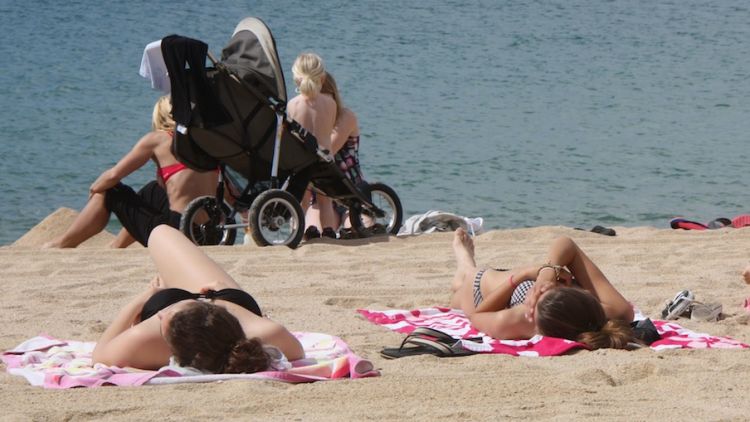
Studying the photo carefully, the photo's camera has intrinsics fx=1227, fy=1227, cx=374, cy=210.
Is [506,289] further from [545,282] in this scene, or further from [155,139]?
[155,139]

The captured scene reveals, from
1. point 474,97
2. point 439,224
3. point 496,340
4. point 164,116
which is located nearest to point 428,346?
point 496,340

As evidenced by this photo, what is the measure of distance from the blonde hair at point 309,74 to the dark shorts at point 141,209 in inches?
49.5

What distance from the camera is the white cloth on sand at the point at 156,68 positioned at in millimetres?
7422

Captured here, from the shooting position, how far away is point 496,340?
498cm

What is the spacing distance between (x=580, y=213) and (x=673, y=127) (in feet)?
17.2

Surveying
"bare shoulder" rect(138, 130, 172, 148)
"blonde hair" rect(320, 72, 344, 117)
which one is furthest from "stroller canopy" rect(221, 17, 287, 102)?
"blonde hair" rect(320, 72, 344, 117)

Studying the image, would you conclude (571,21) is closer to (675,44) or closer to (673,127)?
(675,44)

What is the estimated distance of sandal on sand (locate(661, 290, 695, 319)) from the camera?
219 inches

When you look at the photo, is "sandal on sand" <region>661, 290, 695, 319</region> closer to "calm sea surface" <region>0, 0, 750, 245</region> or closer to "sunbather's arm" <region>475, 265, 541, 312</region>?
"sunbather's arm" <region>475, 265, 541, 312</region>

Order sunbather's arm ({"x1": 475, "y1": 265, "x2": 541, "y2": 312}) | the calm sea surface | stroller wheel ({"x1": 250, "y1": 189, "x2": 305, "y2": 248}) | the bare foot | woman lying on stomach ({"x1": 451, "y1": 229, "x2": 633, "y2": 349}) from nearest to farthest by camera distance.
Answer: woman lying on stomach ({"x1": 451, "y1": 229, "x2": 633, "y2": 349}) < sunbather's arm ({"x1": 475, "y1": 265, "x2": 541, "y2": 312}) < the bare foot < stroller wheel ({"x1": 250, "y1": 189, "x2": 305, "y2": 248}) < the calm sea surface

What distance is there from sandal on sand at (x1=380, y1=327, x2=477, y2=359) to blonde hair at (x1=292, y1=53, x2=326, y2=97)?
3.91 meters

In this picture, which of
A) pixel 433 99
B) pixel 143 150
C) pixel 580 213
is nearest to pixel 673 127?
pixel 433 99

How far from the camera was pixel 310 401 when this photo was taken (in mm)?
3844

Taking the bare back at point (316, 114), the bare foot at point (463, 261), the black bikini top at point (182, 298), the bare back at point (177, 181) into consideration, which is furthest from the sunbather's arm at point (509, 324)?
the bare back at point (316, 114)
